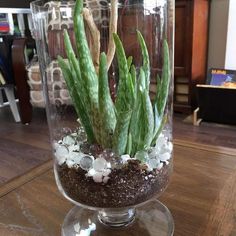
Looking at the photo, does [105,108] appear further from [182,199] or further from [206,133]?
[206,133]

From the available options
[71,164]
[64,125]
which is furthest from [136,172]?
[64,125]

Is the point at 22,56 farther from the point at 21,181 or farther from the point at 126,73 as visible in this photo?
the point at 126,73

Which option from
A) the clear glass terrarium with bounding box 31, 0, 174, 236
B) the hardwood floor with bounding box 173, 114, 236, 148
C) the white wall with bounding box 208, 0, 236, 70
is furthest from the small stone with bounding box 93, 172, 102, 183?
the white wall with bounding box 208, 0, 236, 70

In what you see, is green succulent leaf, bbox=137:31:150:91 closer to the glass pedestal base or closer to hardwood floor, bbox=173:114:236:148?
the glass pedestal base

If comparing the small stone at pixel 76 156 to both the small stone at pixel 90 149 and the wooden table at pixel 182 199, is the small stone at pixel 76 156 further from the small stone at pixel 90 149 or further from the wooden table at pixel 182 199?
the wooden table at pixel 182 199

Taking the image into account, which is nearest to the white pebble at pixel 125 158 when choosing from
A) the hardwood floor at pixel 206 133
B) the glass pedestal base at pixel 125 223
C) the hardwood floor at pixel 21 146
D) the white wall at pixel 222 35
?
the glass pedestal base at pixel 125 223

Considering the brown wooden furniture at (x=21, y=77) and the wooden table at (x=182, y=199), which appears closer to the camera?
the wooden table at (x=182, y=199)
